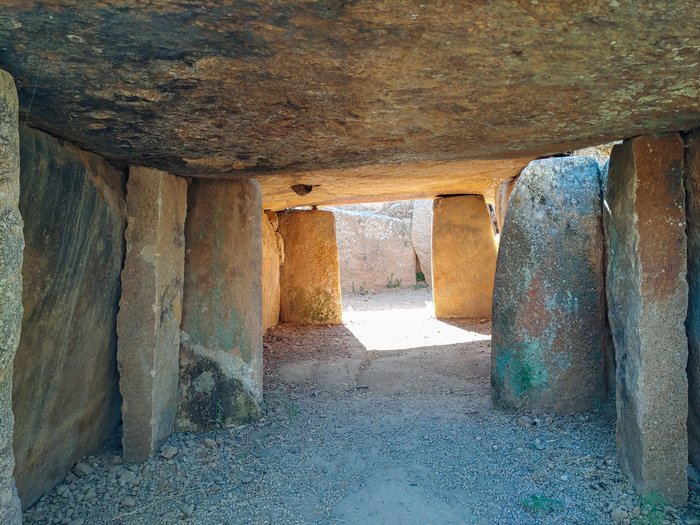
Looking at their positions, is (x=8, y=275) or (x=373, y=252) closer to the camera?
(x=8, y=275)

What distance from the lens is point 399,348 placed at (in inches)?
234

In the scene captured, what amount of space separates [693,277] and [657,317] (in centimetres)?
27

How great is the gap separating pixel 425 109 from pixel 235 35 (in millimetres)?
867

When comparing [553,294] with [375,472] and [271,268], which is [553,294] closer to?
[375,472]

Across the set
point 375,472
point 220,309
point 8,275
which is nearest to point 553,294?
point 375,472

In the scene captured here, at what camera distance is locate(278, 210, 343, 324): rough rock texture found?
7.57 m

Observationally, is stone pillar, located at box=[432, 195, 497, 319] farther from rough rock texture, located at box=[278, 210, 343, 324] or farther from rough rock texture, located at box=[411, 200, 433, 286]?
rough rock texture, located at box=[411, 200, 433, 286]

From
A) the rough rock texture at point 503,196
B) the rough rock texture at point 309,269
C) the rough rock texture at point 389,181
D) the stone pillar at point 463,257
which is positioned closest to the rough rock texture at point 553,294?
the rough rock texture at point 389,181

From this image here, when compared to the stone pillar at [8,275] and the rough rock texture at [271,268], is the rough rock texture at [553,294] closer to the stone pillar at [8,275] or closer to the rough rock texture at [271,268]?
the stone pillar at [8,275]

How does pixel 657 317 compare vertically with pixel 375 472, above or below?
above

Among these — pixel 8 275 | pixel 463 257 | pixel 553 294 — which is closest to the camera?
pixel 8 275

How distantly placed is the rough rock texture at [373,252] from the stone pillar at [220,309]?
853 cm

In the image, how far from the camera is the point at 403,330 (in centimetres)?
706

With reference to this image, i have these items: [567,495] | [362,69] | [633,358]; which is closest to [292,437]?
[567,495]
